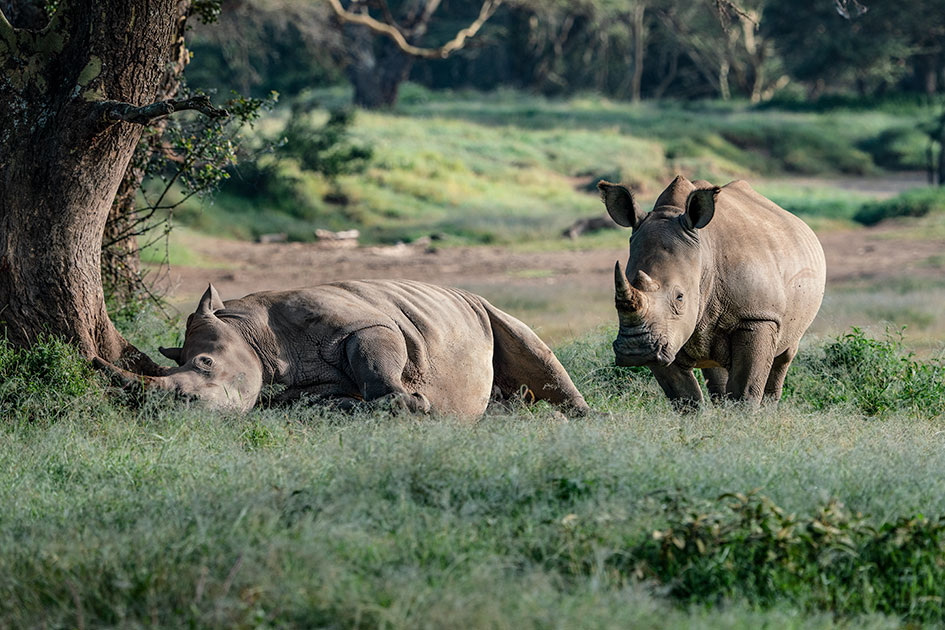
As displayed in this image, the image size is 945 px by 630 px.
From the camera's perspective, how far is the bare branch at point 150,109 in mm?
6641

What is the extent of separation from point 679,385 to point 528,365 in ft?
3.27

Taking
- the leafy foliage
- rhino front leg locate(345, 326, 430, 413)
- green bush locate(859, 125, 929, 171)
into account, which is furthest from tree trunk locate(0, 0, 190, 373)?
green bush locate(859, 125, 929, 171)

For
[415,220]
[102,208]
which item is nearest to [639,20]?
[415,220]

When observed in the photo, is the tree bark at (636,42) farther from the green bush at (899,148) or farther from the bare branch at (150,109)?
the bare branch at (150,109)

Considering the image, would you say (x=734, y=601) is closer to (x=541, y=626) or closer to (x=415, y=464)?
(x=541, y=626)

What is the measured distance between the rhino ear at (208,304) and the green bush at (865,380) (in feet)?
13.1

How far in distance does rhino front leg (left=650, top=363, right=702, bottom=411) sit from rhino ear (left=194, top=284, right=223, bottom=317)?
2.68 meters

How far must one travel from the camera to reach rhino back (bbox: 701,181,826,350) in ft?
23.2

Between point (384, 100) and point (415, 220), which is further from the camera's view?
point (384, 100)

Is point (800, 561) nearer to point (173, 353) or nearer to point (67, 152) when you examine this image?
point (173, 353)

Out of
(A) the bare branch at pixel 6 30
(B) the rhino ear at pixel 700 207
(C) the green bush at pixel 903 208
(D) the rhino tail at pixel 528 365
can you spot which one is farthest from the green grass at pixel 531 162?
(B) the rhino ear at pixel 700 207

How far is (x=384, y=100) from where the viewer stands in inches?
1523

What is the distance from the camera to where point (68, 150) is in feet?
23.3

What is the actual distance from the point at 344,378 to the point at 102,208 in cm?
186
